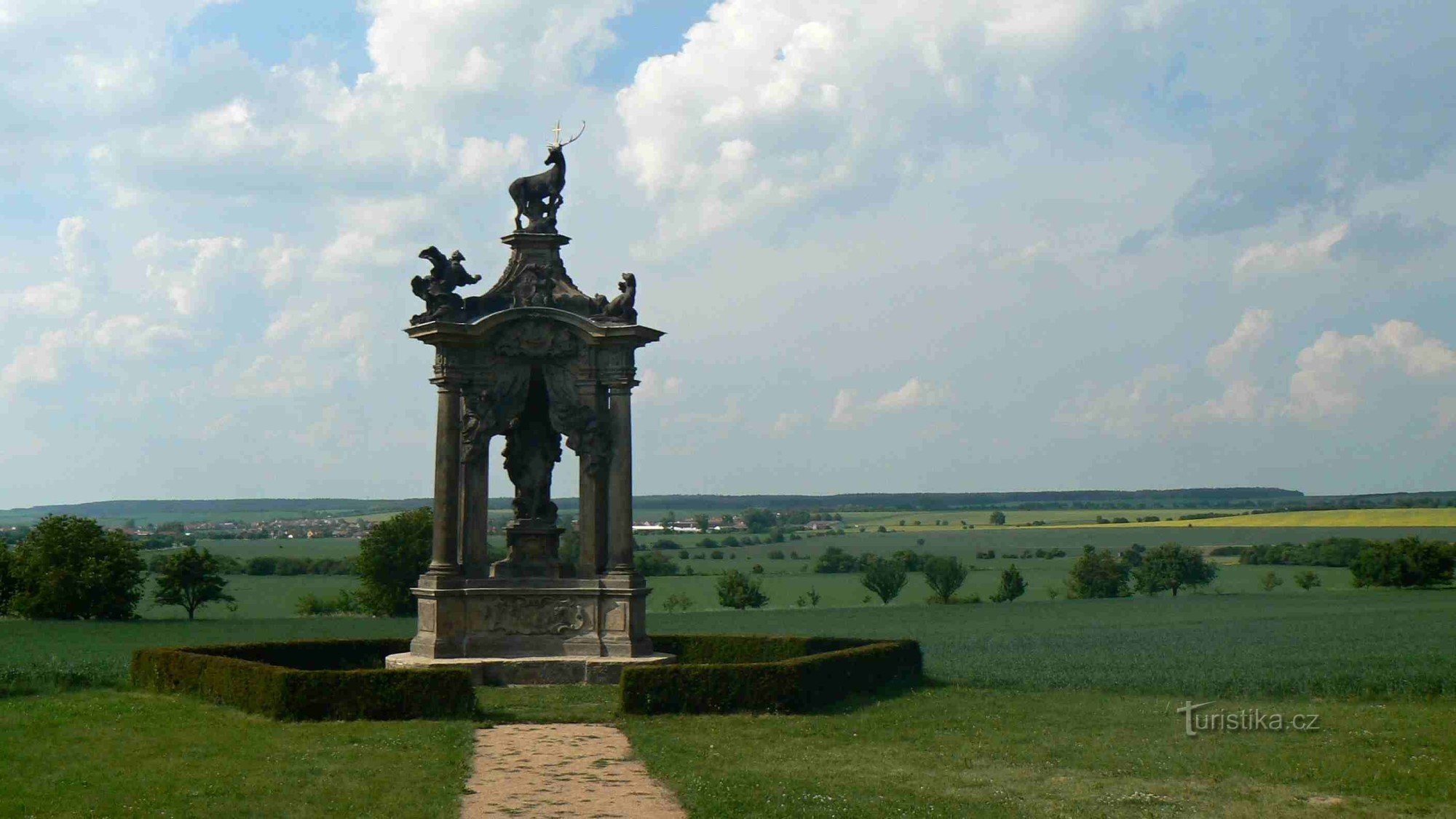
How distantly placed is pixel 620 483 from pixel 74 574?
34805 millimetres

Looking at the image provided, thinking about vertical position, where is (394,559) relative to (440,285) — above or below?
below

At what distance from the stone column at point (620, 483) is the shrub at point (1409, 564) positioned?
55.2m

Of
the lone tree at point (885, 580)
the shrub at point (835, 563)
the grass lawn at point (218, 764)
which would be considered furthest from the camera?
the shrub at point (835, 563)

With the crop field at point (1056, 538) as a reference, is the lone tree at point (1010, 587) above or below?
below

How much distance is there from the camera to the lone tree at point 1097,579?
74500 mm

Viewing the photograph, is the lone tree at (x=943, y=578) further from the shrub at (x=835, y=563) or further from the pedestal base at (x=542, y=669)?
the pedestal base at (x=542, y=669)

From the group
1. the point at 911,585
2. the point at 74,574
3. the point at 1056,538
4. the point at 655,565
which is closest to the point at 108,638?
the point at 74,574

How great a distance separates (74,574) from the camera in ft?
171

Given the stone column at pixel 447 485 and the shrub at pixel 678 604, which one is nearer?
the stone column at pixel 447 485

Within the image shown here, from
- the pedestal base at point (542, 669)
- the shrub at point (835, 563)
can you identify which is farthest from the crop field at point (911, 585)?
the pedestal base at point (542, 669)

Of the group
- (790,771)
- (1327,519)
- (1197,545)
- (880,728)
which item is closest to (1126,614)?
(880,728)

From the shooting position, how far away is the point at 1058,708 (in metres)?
21.3

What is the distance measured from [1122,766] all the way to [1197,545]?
10253 centimetres

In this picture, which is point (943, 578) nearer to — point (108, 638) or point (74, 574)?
point (74, 574)
